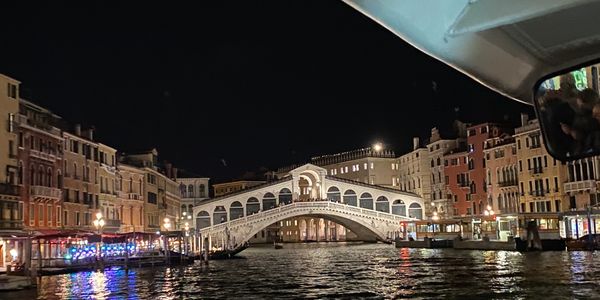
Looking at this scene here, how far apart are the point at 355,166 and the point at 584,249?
194ft

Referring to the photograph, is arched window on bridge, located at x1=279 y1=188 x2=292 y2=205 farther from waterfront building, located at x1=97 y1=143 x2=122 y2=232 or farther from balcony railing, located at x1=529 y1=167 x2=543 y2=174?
balcony railing, located at x1=529 y1=167 x2=543 y2=174

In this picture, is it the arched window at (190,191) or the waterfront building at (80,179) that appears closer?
the waterfront building at (80,179)

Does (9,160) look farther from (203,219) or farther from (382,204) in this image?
(382,204)

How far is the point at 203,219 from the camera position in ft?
233

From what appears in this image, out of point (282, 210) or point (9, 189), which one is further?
point (282, 210)

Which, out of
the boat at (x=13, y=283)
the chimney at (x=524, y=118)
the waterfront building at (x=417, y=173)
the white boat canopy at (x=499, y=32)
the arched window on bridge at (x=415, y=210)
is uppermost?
the chimney at (x=524, y=118)

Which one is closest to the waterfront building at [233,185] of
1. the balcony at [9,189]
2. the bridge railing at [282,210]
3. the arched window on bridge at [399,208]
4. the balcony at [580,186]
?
the arched window on bridge at [399,208]

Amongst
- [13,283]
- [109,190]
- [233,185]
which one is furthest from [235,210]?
[13,283]

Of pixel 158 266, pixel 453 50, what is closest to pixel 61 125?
pixel 158 266

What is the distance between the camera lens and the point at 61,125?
4328 centimetres

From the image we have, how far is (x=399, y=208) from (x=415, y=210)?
5.66ft

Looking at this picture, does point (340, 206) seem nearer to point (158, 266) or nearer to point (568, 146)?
point (158, 266)

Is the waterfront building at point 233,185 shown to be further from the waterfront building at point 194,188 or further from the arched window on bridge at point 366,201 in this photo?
the arched window on bridge at point 366,201

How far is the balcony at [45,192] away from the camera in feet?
118
